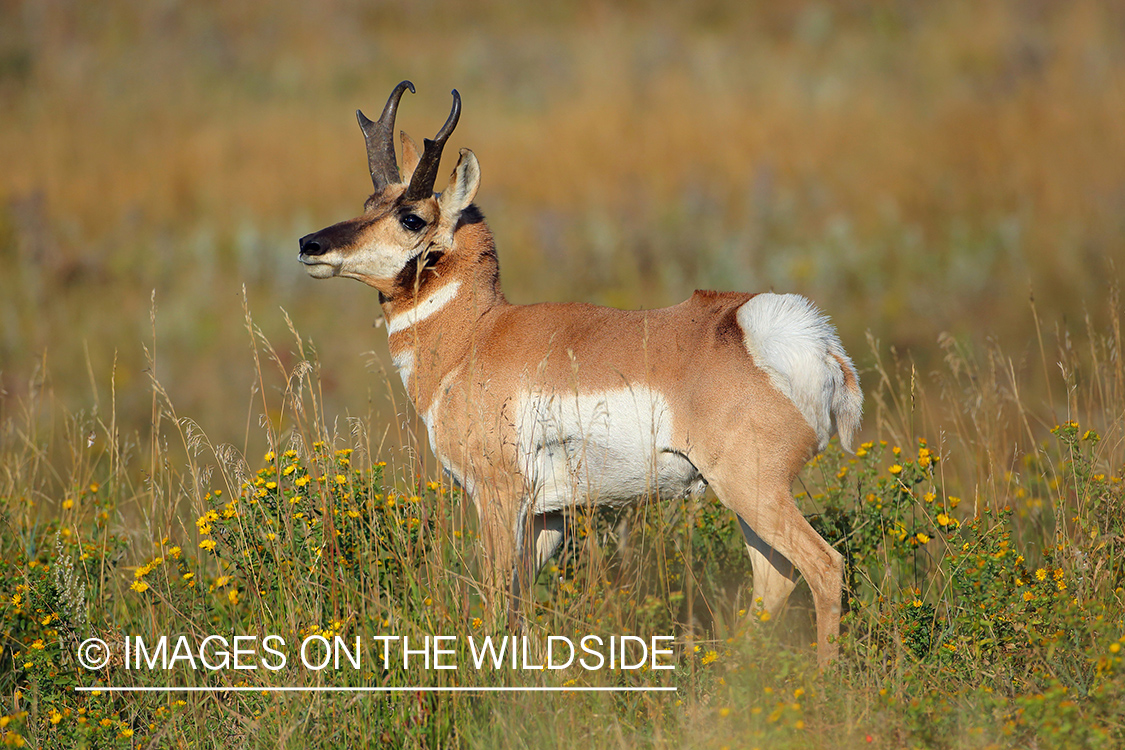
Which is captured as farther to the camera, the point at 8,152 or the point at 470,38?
the point at 470,38

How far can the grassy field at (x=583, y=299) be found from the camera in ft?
12.7

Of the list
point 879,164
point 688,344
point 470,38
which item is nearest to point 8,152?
point 470,38

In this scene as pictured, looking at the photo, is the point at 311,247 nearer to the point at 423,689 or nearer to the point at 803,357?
the point at 423,689

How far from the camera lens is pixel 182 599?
4766 millimetres

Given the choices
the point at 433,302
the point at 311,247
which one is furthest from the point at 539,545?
the point at 311,247

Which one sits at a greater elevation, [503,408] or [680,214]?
[680,214]

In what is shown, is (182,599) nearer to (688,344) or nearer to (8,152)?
(688,344)

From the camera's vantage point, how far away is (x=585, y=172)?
1705 cm

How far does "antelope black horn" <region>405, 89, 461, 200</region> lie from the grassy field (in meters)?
1.26

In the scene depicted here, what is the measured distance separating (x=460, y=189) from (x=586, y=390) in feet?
4.46

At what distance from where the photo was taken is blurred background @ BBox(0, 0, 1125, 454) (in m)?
12.7

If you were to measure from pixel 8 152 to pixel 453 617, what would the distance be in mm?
17679

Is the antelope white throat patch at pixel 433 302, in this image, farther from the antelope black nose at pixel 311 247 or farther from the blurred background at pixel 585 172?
the blurred background at pixel 585 172

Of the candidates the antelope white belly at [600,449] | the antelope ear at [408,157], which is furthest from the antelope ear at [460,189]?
the antelope white belly at [600,449]
